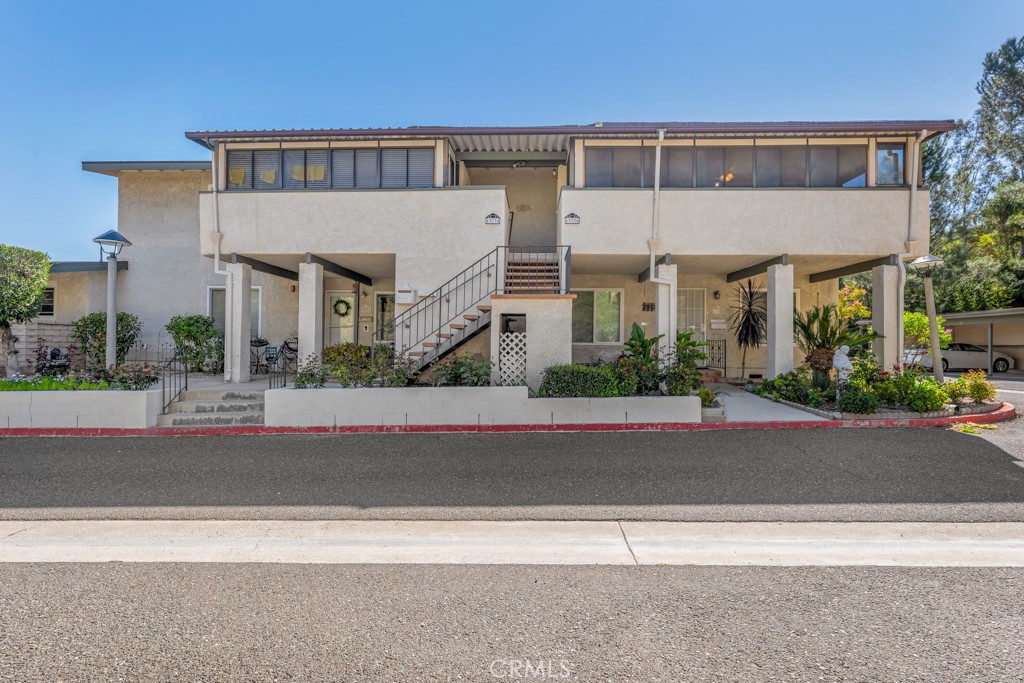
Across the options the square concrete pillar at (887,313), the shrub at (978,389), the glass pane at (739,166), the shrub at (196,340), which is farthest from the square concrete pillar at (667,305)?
the shrub at (196,340)

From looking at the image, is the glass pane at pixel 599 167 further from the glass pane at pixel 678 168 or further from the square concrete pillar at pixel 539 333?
the square concrete pillar at pixel 539 333

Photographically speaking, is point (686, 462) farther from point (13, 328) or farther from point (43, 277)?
point (13, 328)

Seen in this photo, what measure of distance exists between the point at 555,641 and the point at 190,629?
215 centimetres

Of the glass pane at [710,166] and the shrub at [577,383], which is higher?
the glass pane at [710,166]

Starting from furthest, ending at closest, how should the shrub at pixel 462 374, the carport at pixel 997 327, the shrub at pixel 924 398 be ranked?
the carport at pixel 997 327 → the shrub at pixel 924 398 → the shrub at pixel 462 374

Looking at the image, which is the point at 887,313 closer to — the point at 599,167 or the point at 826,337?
the point at 826,337

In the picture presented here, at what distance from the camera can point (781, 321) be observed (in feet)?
36.4

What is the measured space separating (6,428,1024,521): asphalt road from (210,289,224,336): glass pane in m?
6.53

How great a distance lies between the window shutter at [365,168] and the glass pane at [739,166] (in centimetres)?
804

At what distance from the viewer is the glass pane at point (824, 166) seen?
35.9 feet

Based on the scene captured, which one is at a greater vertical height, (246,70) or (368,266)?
(246,70)

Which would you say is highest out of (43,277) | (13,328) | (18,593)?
(43,277)

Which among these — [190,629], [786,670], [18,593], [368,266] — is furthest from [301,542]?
[368,266]

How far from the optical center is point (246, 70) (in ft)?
47.0
